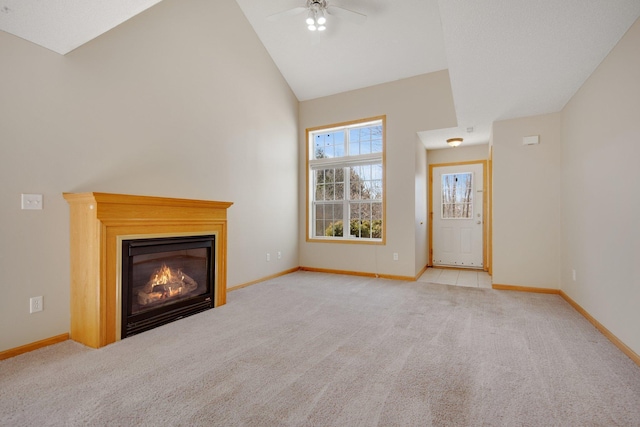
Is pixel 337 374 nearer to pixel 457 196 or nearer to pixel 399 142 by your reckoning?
pixel 399 142

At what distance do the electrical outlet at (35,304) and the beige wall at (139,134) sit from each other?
1.1 inches

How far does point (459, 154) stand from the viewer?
5.83 m

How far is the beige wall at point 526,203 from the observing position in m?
3.97

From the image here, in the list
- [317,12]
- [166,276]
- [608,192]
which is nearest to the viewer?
[608,192]

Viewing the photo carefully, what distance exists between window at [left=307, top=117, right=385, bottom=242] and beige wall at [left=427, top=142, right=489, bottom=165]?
1.53m

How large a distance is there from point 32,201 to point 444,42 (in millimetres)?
3716

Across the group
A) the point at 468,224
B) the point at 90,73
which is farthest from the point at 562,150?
the point at 90,73

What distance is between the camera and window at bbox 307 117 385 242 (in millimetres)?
5191

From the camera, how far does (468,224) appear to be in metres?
5.84

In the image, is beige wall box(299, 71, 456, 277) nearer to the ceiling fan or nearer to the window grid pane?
the window grid pane

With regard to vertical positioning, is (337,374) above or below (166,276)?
below

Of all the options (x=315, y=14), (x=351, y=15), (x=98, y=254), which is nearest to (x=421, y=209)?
(x=351, y=15)

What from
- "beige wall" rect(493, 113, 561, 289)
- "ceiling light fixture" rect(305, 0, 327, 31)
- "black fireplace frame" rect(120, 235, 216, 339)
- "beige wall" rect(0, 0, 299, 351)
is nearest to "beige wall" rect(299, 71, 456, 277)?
"beige wall" rect(493, 113, 561, 289)

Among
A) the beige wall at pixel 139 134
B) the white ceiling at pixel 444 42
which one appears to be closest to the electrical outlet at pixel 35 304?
the beige wall at pixel 139 134
